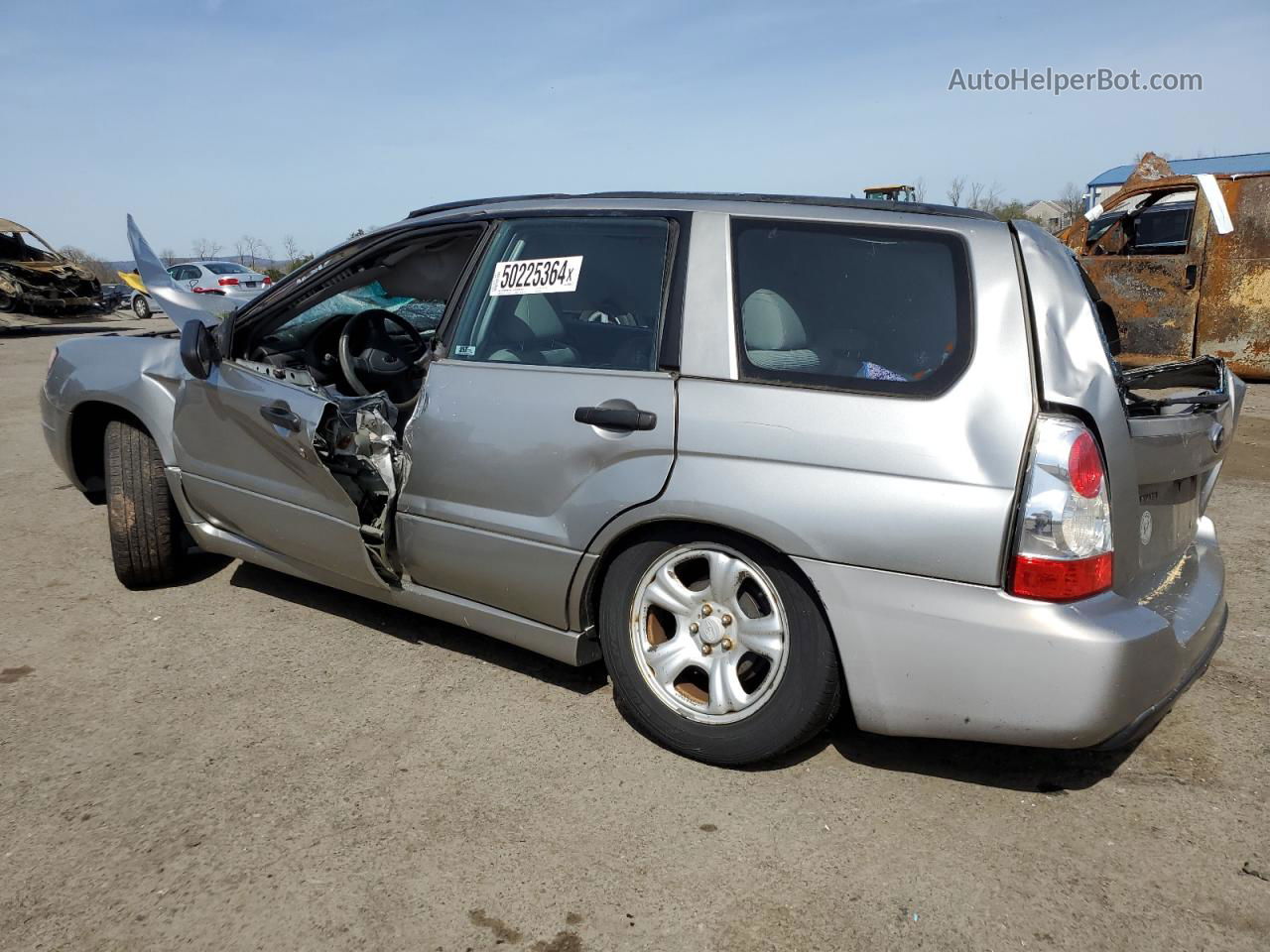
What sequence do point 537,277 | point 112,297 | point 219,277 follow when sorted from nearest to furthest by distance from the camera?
point 537,277, point 219,277, point 112,297

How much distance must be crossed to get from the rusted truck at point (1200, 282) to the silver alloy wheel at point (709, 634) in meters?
7.75

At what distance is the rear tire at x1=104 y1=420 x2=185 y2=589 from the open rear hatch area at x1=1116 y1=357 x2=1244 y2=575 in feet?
12.1

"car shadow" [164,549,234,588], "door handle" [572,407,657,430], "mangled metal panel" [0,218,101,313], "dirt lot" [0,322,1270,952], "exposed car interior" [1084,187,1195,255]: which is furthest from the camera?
"mangled metal panel" [0,218,101,313]

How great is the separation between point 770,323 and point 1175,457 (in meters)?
1.16

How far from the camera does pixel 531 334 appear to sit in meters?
3.34

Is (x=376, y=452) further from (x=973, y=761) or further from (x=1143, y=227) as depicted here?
(x=1143, y=227)

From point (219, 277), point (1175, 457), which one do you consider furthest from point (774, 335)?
point (219, 277)

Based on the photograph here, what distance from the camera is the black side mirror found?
3765mm

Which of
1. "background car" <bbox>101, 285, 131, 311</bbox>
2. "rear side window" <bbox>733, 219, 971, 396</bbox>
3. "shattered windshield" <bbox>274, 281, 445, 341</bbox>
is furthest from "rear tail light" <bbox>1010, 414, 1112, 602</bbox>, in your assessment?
"background car" <bbox>101, 285, 131, 311</bbox>

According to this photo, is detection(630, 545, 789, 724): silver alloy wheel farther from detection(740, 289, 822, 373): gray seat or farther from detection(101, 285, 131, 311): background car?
detection(101, 285, 131, 311): background car

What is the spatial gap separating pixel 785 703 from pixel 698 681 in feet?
1.21

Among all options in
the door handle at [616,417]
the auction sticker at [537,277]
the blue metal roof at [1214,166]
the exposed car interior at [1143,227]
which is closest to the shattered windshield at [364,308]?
the auction sticker at [537,277]

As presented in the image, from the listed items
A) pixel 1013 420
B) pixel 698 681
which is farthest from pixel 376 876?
pixel 1013 420

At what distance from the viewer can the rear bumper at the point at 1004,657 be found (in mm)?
2371
